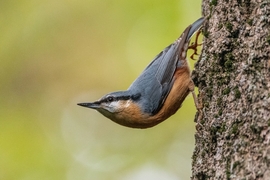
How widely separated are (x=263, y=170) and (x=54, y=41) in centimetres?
639

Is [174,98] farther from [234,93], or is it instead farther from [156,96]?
[234,93]

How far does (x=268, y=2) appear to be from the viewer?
9.02 ft

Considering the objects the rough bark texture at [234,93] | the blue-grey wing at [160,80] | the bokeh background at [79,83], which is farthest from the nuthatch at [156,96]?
the bokeh background at [79,83]

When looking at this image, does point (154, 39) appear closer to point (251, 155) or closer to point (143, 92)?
point (143, 92)

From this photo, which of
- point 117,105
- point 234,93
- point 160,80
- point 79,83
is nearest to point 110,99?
point 117,105

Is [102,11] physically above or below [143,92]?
above

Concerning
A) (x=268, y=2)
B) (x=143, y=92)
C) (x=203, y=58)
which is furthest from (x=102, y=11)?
(x=268, y=2)

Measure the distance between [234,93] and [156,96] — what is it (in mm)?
1912

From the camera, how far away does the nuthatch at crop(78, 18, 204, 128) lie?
14.9ft

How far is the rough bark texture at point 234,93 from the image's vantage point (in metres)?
2.51

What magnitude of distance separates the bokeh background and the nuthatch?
2058mm

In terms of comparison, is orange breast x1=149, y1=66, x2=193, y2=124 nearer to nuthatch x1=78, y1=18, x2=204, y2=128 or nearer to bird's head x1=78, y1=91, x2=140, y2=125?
nuthatch x1=78, y1=18, x2=204, y2=128

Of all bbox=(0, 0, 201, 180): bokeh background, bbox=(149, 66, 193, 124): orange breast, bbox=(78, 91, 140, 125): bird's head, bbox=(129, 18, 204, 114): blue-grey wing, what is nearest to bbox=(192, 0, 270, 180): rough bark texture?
bbox=(149, 66, 193, 124): orange breast

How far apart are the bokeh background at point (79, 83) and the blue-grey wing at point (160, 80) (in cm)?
195
